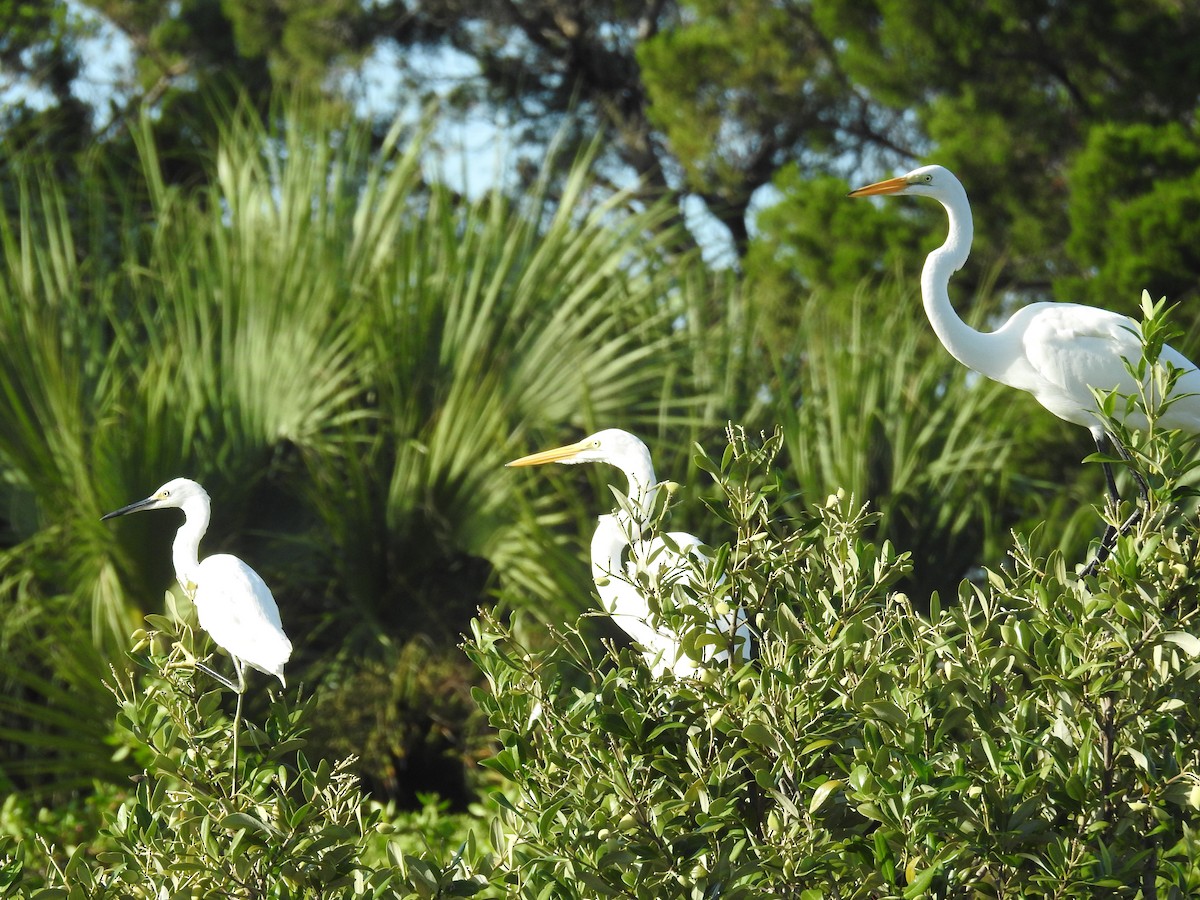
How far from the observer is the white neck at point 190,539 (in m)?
2.49

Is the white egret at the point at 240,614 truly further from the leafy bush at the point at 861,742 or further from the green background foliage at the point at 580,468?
the leafy bush at the point at 861,742

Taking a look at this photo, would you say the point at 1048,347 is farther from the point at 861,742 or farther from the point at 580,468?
the point at 580,468

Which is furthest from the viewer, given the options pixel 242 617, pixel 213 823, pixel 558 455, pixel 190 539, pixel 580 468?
pixel 580 468

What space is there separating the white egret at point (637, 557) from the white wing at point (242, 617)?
20.0 inches

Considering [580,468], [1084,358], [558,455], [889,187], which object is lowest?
[580,468]

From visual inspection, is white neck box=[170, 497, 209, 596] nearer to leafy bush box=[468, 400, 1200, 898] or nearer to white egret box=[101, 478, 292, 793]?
white egret box=[101, 478, 292, 793]

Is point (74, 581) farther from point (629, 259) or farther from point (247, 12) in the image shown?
point (247, 12)

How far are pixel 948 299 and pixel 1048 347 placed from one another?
0.21m

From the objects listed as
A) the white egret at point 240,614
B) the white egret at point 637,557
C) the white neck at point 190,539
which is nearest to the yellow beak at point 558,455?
the white egret at point 637,557

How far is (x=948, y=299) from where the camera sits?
9.37 ft

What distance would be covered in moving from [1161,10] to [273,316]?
5888mm

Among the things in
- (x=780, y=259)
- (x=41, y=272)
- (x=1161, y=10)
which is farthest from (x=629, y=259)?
(x=1161, y=10)

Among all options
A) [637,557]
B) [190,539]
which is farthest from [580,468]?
[637,557]

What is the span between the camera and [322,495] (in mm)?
4613
